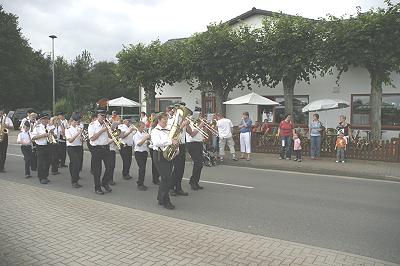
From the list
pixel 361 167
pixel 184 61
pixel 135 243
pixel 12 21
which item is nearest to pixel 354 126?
pixel 361 167

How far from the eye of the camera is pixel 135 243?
18.2 ft

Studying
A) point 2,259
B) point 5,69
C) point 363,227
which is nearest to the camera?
point 2,259

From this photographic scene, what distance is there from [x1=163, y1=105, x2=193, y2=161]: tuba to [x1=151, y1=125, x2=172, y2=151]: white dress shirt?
2.7 inches

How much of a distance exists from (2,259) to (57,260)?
0.60m

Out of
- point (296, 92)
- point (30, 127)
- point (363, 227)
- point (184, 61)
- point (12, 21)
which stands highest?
point (12, 21)

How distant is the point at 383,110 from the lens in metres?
19.0

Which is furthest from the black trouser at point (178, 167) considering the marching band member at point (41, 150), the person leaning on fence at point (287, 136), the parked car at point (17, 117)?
the parked car at point (17, 117)

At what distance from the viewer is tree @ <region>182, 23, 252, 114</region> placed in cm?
1875

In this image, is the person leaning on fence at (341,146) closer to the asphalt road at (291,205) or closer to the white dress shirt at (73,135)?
the asphalt road at (291,205)

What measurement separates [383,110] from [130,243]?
54.5 feet

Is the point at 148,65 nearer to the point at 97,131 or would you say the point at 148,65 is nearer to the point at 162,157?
the point at 97,131

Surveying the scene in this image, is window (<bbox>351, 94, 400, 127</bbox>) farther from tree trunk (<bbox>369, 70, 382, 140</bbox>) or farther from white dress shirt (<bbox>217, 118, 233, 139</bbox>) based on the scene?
white dress shirt (<bbox>217, 118, 233, 139</bbox>)

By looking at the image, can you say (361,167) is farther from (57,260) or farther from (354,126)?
(57,260)

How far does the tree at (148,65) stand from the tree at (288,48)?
5763 millimetres
